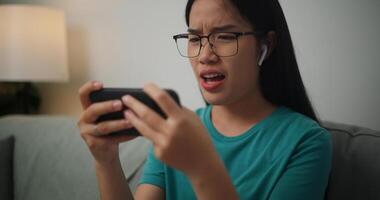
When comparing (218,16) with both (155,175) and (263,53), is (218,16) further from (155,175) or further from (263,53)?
(155,175)

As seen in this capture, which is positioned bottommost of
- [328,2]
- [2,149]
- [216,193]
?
[2,149]

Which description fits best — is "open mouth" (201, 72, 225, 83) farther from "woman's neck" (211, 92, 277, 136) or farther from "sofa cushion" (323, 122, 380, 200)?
"sofa cushion" (323, 122, 380, 200)

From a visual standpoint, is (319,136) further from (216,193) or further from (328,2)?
(328,2)

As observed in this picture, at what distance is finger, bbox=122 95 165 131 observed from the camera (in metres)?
0.51

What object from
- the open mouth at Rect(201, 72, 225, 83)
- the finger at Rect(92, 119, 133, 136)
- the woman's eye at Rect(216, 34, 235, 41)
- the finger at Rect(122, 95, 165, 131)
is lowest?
the finger at Rect(92, 119, 133, 136)

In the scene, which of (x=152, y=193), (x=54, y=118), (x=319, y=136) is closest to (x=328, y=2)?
(x=319, y=136)

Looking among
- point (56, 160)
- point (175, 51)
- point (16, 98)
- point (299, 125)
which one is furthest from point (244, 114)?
point (16, 98)

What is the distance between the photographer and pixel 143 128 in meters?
0.52

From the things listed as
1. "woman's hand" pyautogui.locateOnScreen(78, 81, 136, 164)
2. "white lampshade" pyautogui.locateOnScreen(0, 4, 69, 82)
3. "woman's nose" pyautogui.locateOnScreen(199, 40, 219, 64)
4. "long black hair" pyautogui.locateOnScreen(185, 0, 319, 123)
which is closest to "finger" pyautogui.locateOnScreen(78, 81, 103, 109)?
"woman's hand" pyautogui.locateOnScreen(78, 81, 136, 164)

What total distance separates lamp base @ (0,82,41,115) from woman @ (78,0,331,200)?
1.26 metres

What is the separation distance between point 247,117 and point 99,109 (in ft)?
1.36

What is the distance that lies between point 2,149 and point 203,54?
1.04 metres

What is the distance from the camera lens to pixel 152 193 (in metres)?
0.91

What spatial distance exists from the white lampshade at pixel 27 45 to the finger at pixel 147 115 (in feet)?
3.98
